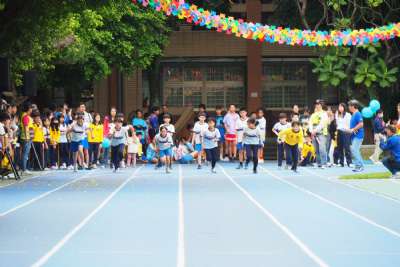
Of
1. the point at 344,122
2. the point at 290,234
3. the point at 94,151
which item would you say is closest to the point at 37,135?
the point at 94,151

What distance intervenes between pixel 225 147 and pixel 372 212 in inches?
808

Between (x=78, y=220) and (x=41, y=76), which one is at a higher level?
(x=41, y=76)

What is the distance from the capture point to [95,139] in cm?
3144

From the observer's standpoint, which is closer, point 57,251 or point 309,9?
point 57,251

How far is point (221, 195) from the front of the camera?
65.4 ft

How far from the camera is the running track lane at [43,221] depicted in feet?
38.1

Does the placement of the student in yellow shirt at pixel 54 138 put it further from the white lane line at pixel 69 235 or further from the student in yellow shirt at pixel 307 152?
the white lane line at pixel 69 235

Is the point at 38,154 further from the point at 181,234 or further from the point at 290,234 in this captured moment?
the point at 290,234

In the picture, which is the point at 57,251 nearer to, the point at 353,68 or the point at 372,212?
the point at 372,212

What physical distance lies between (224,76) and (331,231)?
42.0m

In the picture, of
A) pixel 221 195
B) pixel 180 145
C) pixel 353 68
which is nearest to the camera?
pixel 221 195

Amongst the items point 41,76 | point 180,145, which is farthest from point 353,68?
point 41,76

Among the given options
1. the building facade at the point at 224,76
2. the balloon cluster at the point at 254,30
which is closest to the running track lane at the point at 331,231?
the balloon cluster at the point at 254,30

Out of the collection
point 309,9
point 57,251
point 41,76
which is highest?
point 309,9
